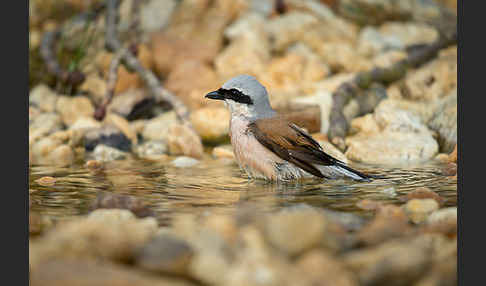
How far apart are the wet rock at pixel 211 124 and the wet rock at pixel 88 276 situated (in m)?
6.09

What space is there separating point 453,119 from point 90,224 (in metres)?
6.40

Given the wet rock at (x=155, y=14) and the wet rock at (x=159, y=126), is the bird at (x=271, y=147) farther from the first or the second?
the wet rock at (x=155, y=14)

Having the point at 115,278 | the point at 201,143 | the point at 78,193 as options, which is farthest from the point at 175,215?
the point at 201,143

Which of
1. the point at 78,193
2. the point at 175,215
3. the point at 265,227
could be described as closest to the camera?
the point at 265,227

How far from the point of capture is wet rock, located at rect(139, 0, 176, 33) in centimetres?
1208

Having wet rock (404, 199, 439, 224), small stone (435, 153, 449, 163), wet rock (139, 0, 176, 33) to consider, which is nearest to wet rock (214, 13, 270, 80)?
wet rock (139, 0, 176, 33)

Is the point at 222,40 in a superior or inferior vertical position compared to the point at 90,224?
superior

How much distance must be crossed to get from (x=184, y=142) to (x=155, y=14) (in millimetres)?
5265

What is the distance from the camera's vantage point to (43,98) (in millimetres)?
10273

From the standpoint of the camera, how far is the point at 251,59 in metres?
10.6

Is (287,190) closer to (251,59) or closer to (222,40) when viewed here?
(251,59)

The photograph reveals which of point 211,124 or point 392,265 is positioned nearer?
point 392,265

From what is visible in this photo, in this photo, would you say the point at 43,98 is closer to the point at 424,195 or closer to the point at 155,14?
the point at 155,14

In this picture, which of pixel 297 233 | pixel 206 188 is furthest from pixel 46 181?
pixel 297 233
